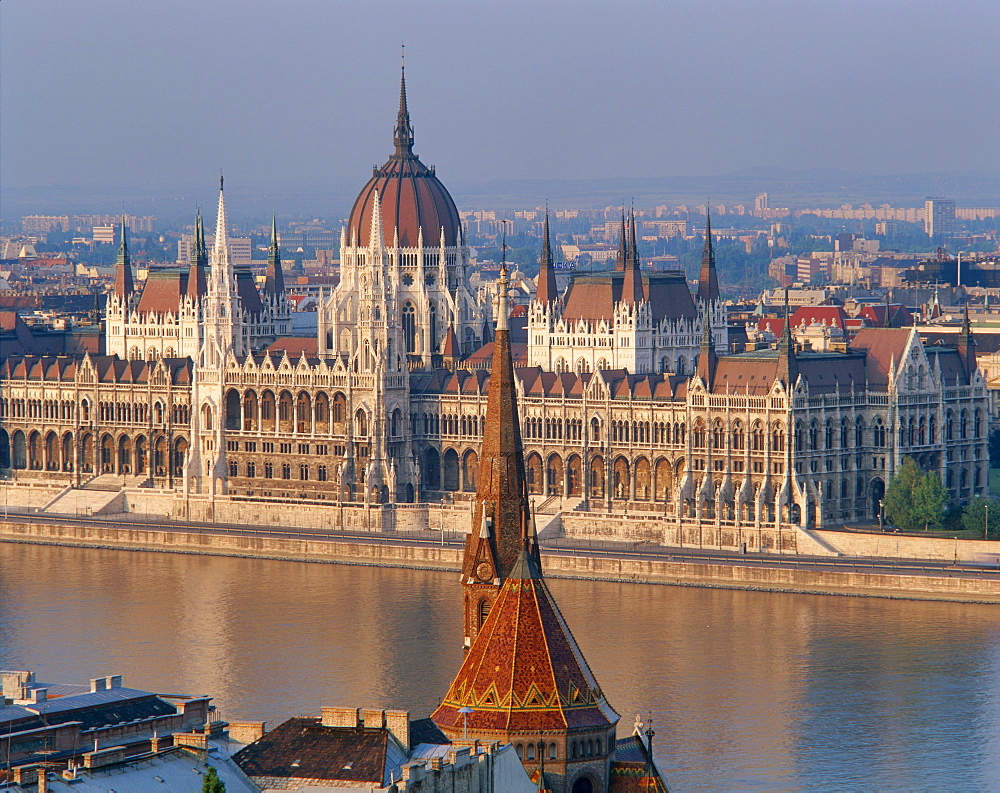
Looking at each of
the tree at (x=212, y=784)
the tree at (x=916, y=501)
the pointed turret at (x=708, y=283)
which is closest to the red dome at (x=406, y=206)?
the pointed turret at (x=708, y=283)

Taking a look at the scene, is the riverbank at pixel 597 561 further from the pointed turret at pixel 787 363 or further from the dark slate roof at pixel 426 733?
the dark slate roof at pixel 426 733

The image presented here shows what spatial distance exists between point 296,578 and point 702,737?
37667 millimetres

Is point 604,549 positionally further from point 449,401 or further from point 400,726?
point 400,726

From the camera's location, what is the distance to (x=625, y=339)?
417ft

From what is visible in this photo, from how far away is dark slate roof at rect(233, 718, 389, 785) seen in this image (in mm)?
52000

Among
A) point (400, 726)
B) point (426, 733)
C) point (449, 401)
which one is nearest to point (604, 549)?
point (449, 401)

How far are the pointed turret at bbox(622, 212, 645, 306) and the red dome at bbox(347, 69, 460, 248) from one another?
466 inches

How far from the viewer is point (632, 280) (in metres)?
128

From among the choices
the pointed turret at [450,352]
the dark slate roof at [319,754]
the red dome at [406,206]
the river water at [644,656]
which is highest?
the red dome at [406,206]

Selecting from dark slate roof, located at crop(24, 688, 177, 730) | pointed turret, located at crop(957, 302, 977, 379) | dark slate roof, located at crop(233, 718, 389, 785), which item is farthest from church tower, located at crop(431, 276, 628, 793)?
pointed turret, located at crop(957, 302, 977, 379)

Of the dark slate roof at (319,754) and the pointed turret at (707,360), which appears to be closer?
the dark slate roof at (319,754)

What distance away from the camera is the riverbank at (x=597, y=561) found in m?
104

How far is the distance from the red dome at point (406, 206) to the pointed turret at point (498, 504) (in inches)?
2935

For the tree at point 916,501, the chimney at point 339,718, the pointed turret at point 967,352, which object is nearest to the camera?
the chimney at point 339,718
